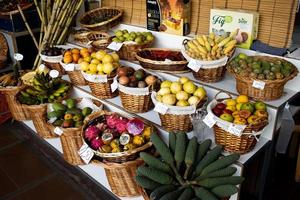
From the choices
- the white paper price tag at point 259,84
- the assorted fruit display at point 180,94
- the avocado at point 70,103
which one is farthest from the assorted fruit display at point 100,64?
the white paper price tag at point 259,84

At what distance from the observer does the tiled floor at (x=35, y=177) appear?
213cm

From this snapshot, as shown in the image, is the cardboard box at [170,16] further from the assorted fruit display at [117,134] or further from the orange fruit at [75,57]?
the assorted fruit display at [117,134]

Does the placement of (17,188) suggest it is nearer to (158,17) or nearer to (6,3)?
(158,17)

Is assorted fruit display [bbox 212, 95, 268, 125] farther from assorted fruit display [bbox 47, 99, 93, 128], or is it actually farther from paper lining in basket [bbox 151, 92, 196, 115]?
assorted fruit display [bbox 47, 99, 93, 128]

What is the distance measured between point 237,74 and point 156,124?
0.57m

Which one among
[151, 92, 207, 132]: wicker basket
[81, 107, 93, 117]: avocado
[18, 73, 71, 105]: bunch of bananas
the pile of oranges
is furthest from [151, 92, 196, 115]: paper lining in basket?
[18, 73, 71, 105]: bunch of bananas

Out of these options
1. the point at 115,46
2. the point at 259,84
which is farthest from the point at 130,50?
the point at 259,84

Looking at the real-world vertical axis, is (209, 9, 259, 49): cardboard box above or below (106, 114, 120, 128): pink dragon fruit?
above

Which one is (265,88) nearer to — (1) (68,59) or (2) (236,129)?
(2) (236,129)

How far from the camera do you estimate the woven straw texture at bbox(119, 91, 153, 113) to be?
190cm

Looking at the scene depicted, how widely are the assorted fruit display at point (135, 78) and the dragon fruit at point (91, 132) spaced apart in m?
0.33

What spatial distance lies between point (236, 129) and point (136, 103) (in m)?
0.72

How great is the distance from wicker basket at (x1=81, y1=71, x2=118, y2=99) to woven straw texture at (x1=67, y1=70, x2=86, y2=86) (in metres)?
0.24

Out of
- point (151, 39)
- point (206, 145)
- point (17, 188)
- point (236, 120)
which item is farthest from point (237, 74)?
point (17, 188)
